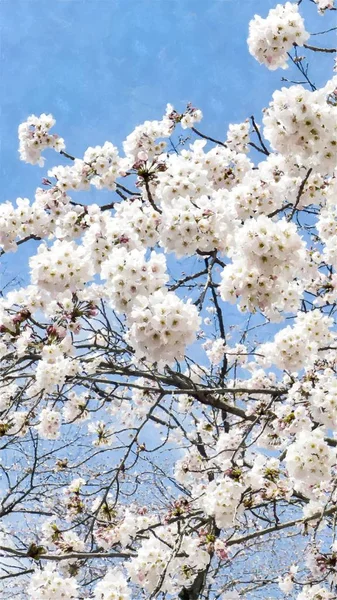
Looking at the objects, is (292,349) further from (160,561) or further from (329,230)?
(160,561)

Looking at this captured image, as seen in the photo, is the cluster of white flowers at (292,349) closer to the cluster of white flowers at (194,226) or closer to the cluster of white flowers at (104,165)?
the cluster of white flowers at (194,226)

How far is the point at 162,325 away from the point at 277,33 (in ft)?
8.49

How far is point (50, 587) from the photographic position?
13.9 ft

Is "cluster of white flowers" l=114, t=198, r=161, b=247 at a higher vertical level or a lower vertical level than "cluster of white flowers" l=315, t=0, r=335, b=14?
lower

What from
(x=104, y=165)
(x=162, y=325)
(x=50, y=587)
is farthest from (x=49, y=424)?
(x=162, y=325)

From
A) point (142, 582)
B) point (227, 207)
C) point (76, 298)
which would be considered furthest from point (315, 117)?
point (142, 582)

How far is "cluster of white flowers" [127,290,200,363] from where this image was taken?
98.4 inches

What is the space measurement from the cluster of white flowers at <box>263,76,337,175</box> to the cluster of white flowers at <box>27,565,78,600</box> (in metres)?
3.57

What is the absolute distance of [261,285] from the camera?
277 cm

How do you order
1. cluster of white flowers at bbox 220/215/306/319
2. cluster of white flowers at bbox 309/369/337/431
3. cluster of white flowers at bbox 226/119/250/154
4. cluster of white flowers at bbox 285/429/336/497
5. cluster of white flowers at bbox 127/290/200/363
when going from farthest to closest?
cluster of white flowers at bbox 226/119/250/154 < cluster of white flowers at bbox 309/369/337/431 < cluster of white flowers at bbox 285/429/336/497 < cluster of white flowers at bbox 220/215/306/319 < cluster of white flowers at bbox 127/290/200/363

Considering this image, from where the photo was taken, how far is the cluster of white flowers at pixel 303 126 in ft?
9.72

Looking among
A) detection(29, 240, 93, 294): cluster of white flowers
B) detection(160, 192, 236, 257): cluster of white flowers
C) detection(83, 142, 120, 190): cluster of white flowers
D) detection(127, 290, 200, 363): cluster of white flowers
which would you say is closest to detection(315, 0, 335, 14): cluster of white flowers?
detection(83, 142, 120, 190): cluster of white flowers

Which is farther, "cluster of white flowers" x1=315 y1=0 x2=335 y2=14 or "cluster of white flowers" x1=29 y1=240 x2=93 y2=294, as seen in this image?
"cluster of white flowers" x1=315 y1=0 x2=335 y2=14

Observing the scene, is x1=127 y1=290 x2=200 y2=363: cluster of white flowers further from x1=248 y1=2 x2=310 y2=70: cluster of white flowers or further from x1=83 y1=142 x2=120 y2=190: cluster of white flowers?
x1=83 y1=142 x2=120 y2=190: cluster of white flowers
